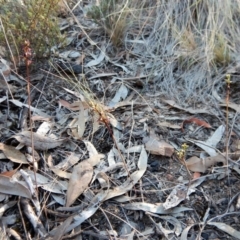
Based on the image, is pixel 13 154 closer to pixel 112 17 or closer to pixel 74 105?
pixel 74 105

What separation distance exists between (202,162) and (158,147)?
0.19 metres

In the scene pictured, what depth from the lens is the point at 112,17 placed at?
113 inches

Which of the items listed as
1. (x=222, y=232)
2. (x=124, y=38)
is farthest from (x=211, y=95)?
(x=222, y=232)

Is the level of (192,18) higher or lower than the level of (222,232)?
higher

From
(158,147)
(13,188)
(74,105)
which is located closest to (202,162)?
(158,147)

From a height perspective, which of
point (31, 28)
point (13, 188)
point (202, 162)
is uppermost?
point (31, 28)

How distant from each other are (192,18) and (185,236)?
54.2 inches

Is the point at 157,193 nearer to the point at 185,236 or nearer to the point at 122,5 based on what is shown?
the point at 185,236

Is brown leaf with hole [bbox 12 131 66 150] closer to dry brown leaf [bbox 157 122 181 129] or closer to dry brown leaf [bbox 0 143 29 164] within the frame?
dry brown leaf [bbox 0 143 29 164]

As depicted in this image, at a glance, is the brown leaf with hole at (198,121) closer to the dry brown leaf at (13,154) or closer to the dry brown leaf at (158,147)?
the dry brown leaf at (158,147)

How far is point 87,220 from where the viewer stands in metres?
1.94

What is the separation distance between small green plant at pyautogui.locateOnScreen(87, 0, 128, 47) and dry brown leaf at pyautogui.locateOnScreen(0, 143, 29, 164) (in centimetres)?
95

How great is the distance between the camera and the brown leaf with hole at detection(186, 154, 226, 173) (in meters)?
2.15

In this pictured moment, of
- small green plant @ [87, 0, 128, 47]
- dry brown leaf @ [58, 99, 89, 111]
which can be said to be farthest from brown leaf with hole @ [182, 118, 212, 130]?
small green plant @ [87, 0, 128, 47]
